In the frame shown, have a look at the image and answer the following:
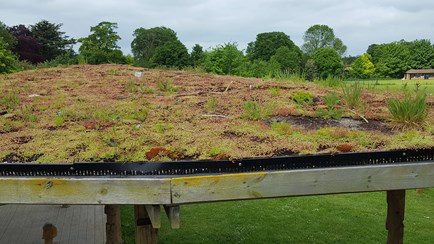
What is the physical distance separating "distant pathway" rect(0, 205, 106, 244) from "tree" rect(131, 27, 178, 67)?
46500mm

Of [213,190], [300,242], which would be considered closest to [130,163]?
[213,190]

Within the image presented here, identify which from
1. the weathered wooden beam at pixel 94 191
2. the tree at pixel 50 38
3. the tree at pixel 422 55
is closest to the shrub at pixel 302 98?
the weathered wooden beam at pixel 94 191

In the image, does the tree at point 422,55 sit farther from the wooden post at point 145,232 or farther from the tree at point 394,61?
the wooden post at point 145,232

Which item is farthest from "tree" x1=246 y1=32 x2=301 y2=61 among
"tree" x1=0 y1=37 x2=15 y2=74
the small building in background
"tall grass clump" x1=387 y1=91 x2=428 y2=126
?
"tall grass clump" x1=387 y1=91 x2=428 y2=126

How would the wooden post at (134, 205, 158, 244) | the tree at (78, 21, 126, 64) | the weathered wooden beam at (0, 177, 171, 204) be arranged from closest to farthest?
the weathered wooden beam at (0, 177, 171, 204) → the wooden post at (134, 205, 158, 244) → the tree at (78, 21, 126, 64)

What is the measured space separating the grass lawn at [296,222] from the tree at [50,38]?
38.0 m

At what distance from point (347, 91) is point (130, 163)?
319cm

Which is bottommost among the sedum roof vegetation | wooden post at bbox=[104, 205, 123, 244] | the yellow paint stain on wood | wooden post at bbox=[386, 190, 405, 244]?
wooden post at bbox=[104, 205, 123, 244]

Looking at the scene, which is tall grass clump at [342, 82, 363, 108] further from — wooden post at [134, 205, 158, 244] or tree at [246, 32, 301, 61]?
tree at [246, 32, 301, 61]

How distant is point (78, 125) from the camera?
4.15m

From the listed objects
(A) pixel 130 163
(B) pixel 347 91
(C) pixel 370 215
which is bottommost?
(C) pixel 370 215

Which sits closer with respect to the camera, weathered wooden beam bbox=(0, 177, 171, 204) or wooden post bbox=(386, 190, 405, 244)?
weathered wooden beam bbox=(0, 177, 171, 204)

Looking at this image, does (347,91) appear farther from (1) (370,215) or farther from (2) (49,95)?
(1) (370,215)

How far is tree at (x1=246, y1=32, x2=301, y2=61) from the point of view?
170 feet
